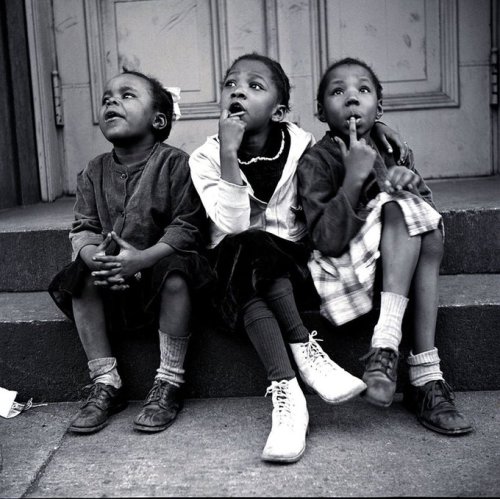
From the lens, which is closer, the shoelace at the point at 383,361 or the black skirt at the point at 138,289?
the shoelace at the point at 383,361

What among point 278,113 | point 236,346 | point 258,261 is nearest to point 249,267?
point 258,261

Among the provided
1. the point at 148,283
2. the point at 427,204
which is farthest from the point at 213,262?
the point at 427,204

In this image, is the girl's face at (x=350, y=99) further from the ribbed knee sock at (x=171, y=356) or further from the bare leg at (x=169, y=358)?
the ribbed knee sock at (x=171, y=356)

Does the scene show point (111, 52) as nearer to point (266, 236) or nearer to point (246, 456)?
point (266, 236)

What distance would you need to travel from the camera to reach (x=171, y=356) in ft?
7.40

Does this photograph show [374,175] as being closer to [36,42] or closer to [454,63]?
[454,63]

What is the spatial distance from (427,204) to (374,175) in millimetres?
196

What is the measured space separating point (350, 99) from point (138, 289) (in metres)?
0.86

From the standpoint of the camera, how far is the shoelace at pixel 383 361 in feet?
6.66

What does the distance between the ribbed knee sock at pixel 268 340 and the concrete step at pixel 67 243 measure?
0.82 metres

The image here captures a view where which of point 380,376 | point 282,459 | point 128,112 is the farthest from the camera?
point 128,112

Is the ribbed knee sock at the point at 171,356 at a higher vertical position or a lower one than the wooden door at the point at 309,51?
lower

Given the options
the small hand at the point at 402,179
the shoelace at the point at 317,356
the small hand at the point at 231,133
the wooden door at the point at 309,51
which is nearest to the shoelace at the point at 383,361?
the shoelace at the point at 317,356

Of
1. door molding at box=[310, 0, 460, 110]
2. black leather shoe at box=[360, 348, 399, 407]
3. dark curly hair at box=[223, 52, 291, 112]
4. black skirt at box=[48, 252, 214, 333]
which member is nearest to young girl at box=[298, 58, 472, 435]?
black leather shoe at box=[360, 348, 399, 407]
